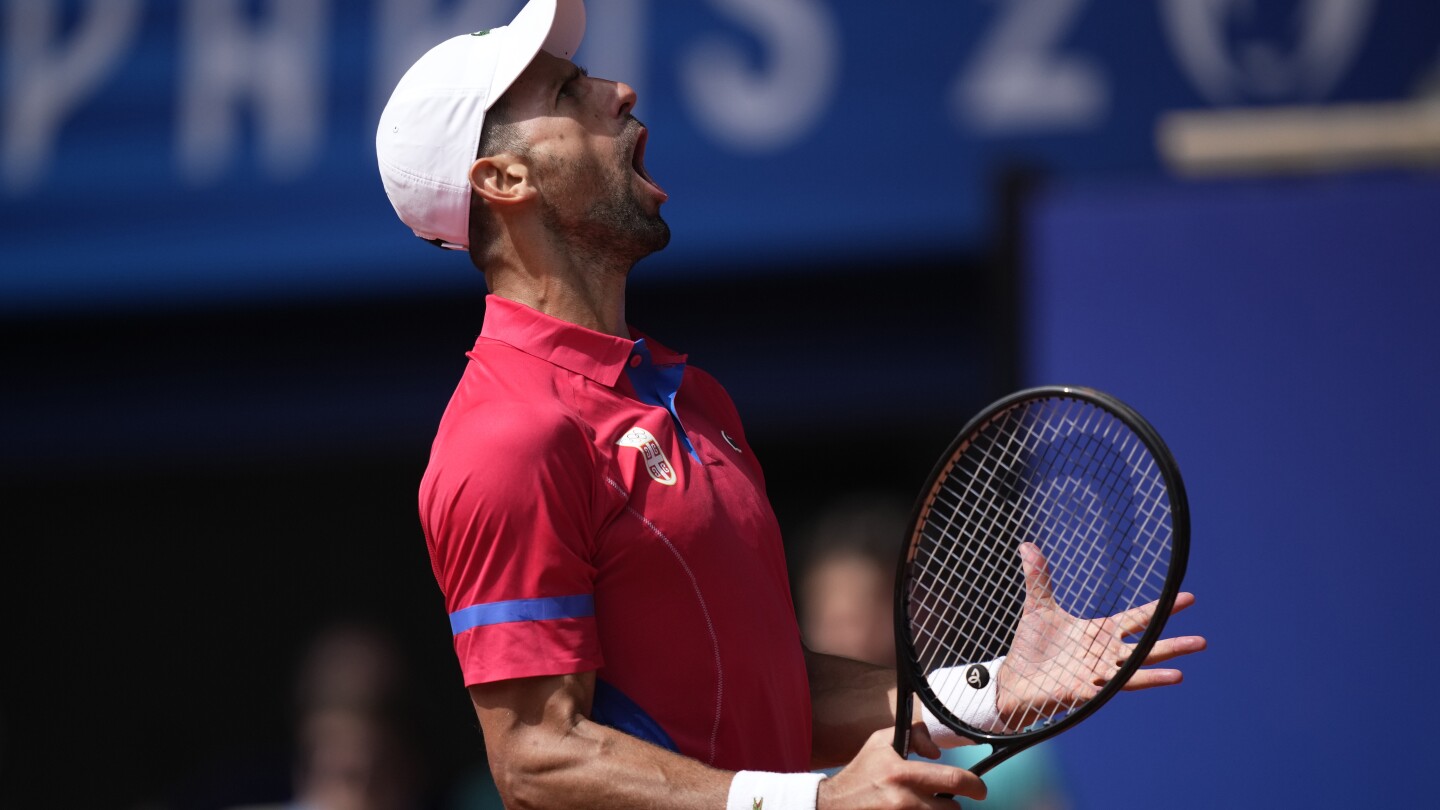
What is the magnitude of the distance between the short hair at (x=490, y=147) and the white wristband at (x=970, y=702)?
0.95m

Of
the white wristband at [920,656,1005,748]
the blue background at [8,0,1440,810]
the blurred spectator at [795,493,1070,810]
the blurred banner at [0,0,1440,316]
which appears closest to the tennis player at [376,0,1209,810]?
the white wristband at [920,656,1005,748]

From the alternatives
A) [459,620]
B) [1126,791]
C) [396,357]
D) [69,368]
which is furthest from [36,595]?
[459,620]

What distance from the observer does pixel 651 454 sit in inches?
99.4

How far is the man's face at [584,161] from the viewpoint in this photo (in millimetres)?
2729

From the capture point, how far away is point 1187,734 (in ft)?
15.5

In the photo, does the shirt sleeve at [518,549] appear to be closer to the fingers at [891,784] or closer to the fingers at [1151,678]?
the fingers at [891,784]

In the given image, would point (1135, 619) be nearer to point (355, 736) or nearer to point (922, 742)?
point (922, 742)

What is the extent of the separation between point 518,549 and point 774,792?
0.45 meters

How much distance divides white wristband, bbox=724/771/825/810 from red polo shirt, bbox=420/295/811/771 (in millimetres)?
195

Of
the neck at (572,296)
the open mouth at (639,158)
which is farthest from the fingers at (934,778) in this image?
the open mouth at (639,158)

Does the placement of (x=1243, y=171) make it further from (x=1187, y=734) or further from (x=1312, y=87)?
(x=1187, y=734)

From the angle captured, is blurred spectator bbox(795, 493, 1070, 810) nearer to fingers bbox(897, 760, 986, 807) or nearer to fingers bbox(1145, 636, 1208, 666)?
fingers bbox(1145, 636, 1208, 666)

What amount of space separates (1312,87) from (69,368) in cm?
451

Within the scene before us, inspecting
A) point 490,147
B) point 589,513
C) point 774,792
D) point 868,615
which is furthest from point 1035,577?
point 868,615
